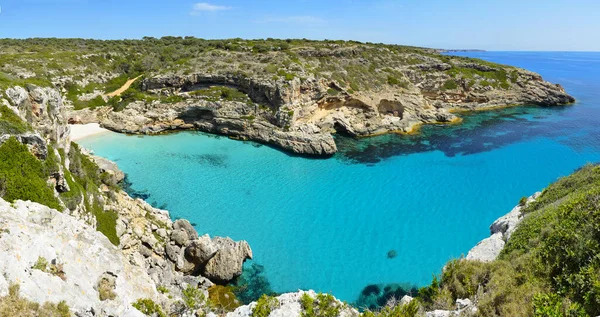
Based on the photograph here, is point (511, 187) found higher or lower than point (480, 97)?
lower

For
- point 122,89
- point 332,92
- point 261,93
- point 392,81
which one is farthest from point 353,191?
point 122,89

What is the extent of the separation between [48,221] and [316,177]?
75.1 feet

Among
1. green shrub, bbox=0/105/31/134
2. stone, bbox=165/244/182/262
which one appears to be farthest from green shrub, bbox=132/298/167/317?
stone, bbox=165/244/182/262

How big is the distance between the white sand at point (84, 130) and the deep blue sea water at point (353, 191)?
2029 millimetres

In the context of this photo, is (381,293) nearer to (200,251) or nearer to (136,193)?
(200,251)

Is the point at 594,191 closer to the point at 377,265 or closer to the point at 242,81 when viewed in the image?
the point at 377,265

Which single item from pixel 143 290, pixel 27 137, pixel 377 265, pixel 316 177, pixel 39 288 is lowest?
pixel 377 265

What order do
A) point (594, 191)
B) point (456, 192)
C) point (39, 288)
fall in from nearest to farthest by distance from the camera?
point (39, 288)
point (594, 191)
point (456, 192)

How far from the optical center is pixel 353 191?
2714 centimetres

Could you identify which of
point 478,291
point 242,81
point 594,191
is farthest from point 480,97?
point 478,291

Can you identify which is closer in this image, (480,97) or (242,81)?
(242,81)

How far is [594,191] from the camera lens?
10203 mm

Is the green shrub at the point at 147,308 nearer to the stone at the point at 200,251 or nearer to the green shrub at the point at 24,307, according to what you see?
the green shrub at the point at 24,307

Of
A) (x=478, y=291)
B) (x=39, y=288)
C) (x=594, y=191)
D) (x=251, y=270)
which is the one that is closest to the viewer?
(x=39, y=288)
